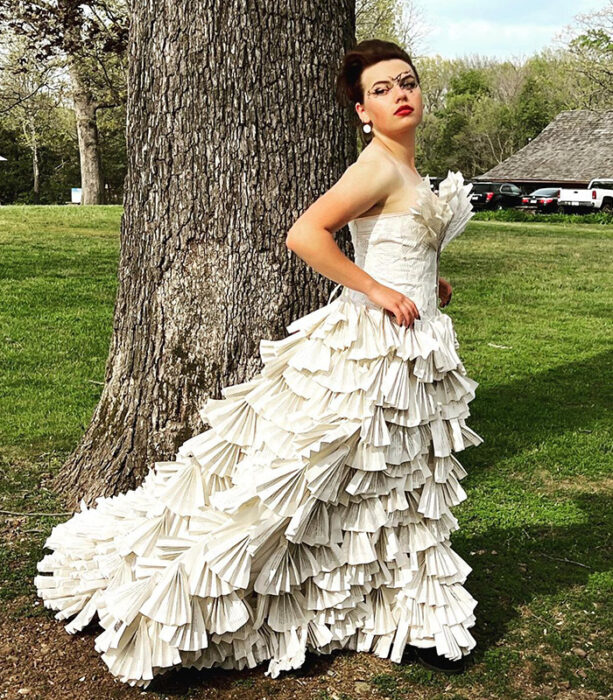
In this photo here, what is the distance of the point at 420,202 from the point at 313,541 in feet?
3.91

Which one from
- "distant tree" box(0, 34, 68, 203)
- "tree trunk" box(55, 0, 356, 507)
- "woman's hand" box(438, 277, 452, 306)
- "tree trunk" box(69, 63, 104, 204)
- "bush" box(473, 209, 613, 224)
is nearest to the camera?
"woman's hand" box(438, 277, 452, 306)

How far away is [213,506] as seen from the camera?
2.97m

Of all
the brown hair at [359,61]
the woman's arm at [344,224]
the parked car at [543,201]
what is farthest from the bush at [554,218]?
the woman's arm at [344,224]

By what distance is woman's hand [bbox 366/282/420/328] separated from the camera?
9.14 ft

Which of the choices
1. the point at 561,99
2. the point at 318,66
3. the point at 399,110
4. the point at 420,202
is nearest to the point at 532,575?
the point at 420,202

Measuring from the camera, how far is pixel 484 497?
486cm

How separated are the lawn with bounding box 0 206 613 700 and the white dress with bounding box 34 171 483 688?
13cm

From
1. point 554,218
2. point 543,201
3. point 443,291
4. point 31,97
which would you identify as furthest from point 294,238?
point 543,201

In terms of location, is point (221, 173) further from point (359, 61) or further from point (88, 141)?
point (88, 141)

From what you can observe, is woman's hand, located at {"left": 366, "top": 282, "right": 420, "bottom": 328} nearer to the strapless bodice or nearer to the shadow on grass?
A: the strapless bodice

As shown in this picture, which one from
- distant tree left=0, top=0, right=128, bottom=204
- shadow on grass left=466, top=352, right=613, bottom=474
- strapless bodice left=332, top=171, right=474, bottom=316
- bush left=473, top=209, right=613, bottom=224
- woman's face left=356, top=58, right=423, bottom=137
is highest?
distant tree left=0, top=0, right=128, bottom=204

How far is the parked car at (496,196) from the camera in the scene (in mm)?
37919

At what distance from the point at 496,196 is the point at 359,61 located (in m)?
37.3

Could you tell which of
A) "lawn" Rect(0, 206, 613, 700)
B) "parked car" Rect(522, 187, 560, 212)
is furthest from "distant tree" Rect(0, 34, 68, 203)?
"parked car" Rect(522, 187, 560, 212)
